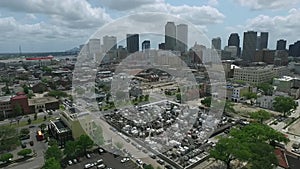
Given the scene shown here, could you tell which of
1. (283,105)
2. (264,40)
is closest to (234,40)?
(264,40)

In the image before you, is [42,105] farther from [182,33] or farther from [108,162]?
[182,33]

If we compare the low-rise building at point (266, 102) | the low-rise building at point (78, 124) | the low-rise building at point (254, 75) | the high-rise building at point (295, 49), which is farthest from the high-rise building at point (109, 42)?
the high-rise building at point (295, 49)

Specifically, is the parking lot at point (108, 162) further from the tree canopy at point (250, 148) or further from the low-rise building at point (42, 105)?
the low-rise building at point (42, 105)

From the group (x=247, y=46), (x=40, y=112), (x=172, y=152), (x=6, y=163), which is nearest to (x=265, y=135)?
(x=172, y=152)

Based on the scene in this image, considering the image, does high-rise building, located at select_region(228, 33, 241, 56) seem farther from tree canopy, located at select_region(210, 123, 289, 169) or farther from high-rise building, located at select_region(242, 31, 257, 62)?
tree canopy, located at select_region(210, 123, 289, 169)

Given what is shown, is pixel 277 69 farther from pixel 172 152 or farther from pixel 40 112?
pixel 40 112
